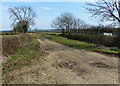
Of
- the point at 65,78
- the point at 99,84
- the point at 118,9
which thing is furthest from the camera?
the point at 118,9

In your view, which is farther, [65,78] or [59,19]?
[59,19]

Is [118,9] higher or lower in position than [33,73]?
higher

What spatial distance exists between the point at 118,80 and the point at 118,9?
15557 mm

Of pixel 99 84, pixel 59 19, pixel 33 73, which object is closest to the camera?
pixel 99 84

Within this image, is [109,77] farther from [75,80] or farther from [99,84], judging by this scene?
[75,80]

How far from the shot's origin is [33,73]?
6457mm

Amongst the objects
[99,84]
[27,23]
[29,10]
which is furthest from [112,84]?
[29,10]

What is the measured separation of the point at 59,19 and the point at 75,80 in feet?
184

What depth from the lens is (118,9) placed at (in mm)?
18797

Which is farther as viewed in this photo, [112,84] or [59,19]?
[59,19]

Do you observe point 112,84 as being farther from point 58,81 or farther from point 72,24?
point 72,24

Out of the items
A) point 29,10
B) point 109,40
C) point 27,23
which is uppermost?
point 29,10

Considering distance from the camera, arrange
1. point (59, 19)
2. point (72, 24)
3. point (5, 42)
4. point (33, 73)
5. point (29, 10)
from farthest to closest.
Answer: point (29, 10) → point (59, 19) → point (72, 24) → point (5, 42) → point (33, 73)

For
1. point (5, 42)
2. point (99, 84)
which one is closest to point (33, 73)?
point (99, 84)
